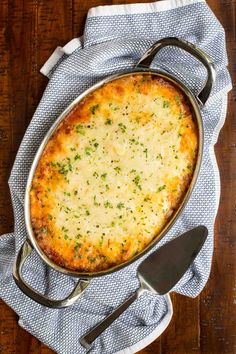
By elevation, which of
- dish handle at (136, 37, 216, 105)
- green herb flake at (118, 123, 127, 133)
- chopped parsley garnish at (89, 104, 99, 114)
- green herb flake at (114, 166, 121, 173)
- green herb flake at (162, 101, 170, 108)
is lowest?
green herb flake at (114, 166, 121, 173)

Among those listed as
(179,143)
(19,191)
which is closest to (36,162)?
(19,191)

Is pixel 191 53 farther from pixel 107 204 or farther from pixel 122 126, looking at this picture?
pixel 107 204

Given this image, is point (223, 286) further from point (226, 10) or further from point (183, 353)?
point (226, 10)

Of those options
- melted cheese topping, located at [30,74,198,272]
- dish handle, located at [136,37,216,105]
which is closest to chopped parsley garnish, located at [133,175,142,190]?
melted cheese topping, located at [30,74,198,272]

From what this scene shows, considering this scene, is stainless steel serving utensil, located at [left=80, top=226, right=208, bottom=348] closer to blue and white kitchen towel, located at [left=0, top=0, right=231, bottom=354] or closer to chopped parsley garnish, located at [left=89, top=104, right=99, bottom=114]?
blue and white kitchen towel, located at [left=0, top=0, right=231, bottom=354]

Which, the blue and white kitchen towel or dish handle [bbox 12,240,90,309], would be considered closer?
dish handle [bbox 12,240,90,309]

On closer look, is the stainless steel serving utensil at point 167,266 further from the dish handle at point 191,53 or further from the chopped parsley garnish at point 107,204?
the dish handle at point 191,53

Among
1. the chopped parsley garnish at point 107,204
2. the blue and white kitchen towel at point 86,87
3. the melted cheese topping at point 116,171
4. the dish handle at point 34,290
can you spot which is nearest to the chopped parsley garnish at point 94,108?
the melted cheese topping at point 116,171
